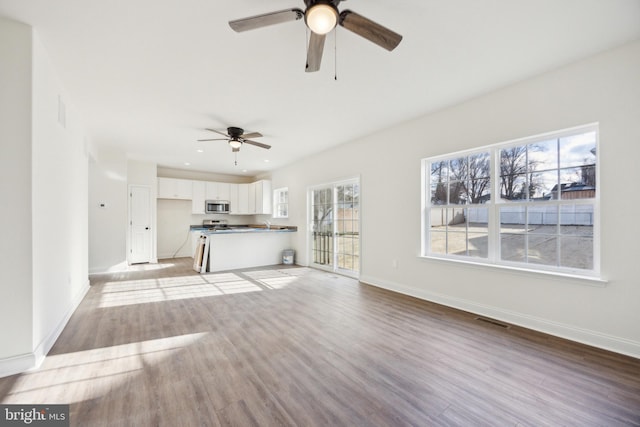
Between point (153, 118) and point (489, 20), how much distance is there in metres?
4.26

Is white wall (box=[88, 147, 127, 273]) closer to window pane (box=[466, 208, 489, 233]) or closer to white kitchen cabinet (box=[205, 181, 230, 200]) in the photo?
white kitchen cabinet (box=[205, 181, 230, 200])

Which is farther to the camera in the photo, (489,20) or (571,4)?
(489,20)

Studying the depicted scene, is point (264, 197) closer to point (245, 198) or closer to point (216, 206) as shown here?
point (245, 198)

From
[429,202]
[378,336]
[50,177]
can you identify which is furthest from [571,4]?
[50,177]

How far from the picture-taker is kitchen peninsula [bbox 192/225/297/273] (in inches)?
230

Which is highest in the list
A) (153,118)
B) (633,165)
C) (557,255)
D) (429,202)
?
(153,118)

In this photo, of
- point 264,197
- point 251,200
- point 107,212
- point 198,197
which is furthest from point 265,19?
point 251,200

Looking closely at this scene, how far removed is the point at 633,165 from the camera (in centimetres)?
223

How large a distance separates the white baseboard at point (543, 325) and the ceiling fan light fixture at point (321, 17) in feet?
11.0

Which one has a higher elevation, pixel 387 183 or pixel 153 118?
pixel 153 118

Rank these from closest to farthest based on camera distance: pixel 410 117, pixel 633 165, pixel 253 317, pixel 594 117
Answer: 1. pixel 633 165
2. pixel 594 117
3. pixel 253 317
4. pixel 410 117

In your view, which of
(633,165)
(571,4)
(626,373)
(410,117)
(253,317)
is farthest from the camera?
(410,117)

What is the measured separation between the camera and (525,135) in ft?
9.30

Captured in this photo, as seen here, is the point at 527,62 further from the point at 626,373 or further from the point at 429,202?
the point at 626,373
